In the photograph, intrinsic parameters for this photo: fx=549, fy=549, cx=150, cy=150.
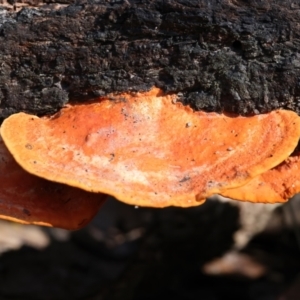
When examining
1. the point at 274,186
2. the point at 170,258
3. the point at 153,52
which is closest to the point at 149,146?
the point at 153,52

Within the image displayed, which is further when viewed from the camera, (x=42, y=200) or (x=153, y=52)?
(x=153, y=52)

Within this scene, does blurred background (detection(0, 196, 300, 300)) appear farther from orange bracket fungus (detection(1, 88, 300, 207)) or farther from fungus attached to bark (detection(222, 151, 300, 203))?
orange bracket fungus (detection(1, 88, 300, 207))

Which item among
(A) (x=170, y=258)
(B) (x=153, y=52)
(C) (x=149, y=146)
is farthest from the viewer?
(A) (x=170, y=258)

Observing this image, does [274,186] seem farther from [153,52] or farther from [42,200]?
[42,200]

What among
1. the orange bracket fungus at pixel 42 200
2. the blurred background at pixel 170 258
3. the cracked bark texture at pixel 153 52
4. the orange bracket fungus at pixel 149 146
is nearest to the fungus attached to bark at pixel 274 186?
the orange bracket fungus at pixel 149 146

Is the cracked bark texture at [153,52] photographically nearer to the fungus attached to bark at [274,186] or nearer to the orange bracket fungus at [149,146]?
the orange bracket fungus at [149,146]

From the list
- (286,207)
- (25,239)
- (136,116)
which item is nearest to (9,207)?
(136,116)

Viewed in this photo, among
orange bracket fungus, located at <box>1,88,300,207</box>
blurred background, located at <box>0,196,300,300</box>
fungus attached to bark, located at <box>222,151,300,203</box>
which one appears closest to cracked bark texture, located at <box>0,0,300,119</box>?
orange bracket fungus, located at <box>1,88,300,207</box>
